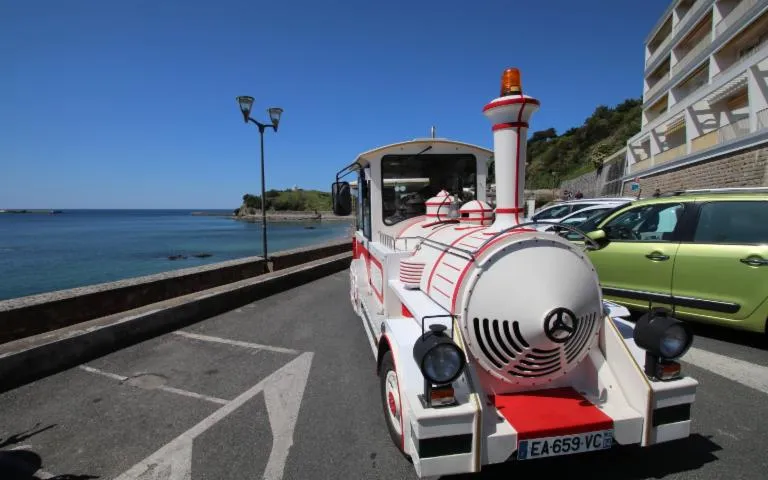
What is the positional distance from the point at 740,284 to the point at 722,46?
2498 cm

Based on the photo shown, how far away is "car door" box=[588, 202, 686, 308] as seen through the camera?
4.82m

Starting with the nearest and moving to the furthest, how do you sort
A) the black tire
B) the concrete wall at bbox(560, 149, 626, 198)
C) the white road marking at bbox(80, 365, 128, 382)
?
the black tire → the white road marking at bbox(80, 365, 128, 382) → the concrete wall at bbox(560, 149, 626, 198)

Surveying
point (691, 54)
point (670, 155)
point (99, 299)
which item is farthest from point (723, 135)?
point (99, 299)

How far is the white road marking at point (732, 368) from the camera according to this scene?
3744 millimetres

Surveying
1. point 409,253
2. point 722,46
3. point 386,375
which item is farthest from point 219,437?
point 722,46

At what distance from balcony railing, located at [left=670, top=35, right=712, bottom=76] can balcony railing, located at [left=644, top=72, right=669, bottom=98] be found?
1125 mm

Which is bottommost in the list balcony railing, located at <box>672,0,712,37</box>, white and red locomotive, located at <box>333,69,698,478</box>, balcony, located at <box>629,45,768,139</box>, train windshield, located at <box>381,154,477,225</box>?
white and red locomotive, located at <box>333,69,698,478</box>

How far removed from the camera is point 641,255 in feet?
16.5

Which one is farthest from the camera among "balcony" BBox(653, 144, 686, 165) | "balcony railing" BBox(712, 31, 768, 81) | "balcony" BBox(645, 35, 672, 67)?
"balcony" BBox(645, 35, 672, 67)

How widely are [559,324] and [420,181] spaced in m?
3.22

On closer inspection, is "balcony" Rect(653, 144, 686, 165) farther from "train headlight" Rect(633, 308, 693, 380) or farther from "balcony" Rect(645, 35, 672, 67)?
"train headlight" Rect(633, 308, 693, 380)

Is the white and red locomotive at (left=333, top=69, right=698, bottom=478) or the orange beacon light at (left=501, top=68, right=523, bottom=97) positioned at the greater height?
the orange beacon light at (left=501, top=68, right=523, bottom=97)

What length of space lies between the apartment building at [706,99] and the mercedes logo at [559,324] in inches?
653

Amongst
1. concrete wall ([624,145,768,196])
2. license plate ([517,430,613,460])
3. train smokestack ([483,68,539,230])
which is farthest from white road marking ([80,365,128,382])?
concrete wall ([624,145,768,196])
